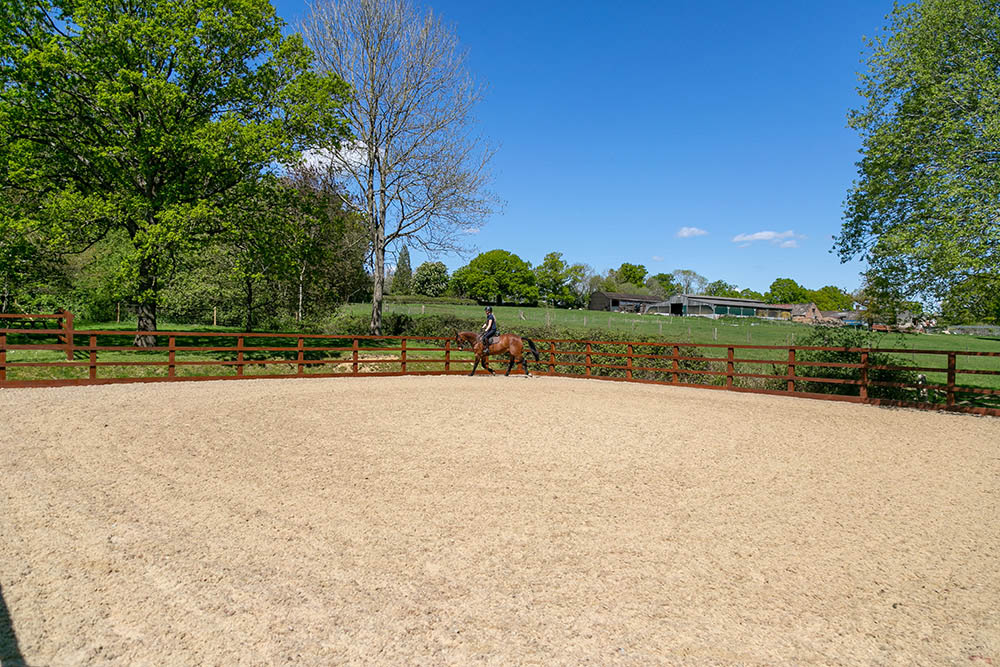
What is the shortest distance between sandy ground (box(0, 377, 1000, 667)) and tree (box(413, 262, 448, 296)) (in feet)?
299

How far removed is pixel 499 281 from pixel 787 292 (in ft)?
311

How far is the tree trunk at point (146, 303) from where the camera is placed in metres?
16.9

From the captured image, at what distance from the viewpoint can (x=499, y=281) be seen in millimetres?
101938

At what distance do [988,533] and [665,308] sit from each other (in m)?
91.5

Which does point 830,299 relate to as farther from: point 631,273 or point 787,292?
point 631,273

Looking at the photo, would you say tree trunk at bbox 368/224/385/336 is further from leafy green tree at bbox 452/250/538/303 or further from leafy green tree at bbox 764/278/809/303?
leafy green tree at bbox 764/278/809/303

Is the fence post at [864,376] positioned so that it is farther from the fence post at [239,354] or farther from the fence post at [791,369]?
the fence post at [239,354]

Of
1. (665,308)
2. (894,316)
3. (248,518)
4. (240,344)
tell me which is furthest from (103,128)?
(665,308)

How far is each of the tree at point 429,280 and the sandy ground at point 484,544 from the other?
9114 cm

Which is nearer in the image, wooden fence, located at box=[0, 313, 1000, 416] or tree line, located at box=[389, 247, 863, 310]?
wooden fence, located at box=[0, 313, 1000, 416]

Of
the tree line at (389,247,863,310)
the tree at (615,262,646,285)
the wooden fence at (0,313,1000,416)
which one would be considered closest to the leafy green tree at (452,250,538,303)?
the tree line at (389,247,863,310)

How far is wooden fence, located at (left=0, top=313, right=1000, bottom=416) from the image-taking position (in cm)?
1259

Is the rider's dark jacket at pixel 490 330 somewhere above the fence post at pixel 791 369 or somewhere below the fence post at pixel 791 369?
above

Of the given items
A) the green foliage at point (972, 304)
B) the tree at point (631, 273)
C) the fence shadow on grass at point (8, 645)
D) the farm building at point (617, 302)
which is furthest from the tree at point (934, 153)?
the tree at point (631, 273)
